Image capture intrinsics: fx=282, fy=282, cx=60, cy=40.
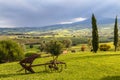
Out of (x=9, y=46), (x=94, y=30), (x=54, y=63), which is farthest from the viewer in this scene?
(x=9, y=46)

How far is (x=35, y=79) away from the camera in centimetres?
3588

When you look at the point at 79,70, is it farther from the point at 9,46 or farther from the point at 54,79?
the point at 9,46

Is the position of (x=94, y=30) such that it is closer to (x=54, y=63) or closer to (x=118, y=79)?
(x=54, y=63)

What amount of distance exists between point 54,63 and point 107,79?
33.0ft

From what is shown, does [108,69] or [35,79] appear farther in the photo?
[108,69]

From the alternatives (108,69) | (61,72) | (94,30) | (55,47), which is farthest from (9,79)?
(94,30)

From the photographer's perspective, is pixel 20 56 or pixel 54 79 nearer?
pixel 54 79

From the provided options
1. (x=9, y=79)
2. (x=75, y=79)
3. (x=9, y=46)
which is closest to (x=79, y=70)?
(x=75, y=79)

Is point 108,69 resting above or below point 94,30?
below

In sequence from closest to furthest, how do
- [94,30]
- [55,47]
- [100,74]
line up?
[100,74] < [55,47] < [94,30]

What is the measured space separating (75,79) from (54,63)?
7797 mm

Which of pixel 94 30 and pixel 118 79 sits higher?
pixel 94 30

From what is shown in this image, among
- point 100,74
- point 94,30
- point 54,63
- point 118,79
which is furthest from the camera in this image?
point 94,30

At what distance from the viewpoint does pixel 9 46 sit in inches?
4050
